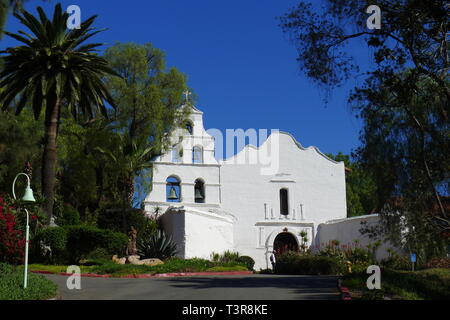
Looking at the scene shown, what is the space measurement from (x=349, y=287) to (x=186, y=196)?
21990mm

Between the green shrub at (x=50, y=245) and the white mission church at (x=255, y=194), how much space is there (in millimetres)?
8469

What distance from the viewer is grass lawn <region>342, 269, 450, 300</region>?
46.2 feet

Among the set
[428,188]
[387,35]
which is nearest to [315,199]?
[428,188]

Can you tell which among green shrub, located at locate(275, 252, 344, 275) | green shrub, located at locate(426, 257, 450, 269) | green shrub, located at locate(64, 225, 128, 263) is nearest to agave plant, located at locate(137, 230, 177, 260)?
green shrub, located at locate(64, 225, 128, 263)

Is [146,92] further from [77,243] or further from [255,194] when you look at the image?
[77,243]

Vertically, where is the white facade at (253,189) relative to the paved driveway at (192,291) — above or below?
above

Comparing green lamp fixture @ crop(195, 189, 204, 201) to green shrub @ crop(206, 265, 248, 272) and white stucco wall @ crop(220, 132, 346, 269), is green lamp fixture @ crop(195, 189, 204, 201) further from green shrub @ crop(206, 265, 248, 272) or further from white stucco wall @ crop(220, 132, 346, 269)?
green shrub @ crop(206, 265, 248, 272)

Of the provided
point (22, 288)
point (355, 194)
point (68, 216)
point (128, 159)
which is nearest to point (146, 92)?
point (128, 159)

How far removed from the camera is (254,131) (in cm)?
3950

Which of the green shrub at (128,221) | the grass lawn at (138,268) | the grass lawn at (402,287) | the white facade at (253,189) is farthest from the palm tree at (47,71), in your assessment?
the grass lawn at (402,287)

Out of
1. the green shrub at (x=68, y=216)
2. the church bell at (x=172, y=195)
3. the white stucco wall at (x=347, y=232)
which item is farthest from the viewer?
the church bell at (x=172, y=195)

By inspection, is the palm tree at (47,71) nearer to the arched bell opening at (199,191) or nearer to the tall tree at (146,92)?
the tall tree at (146,92)

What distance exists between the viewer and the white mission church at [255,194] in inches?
1439
